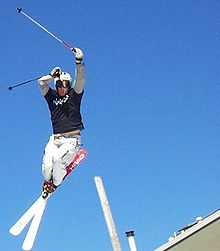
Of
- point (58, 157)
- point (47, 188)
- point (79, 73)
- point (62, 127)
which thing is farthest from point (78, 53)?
point (47, 188)

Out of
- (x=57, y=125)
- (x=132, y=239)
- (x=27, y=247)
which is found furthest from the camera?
(x=132, y=239)

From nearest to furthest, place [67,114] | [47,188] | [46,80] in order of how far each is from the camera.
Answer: [47,188]
[67,114]
[46,80]

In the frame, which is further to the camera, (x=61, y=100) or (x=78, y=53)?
(x=61, y=100)

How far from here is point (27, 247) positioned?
8.37 m

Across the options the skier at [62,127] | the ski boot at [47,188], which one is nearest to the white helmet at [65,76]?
the skier at [62,127]

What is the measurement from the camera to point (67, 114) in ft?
29.3

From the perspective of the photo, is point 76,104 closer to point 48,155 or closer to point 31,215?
point 48,155

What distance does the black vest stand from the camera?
29.2 ft

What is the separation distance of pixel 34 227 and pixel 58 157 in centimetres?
109

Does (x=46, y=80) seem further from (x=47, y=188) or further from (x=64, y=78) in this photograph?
(x=47, y=188)

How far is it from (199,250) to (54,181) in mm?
6652

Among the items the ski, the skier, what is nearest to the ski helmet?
the skier

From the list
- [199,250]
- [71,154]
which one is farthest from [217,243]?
[71,154]

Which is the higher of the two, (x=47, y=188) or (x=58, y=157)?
(x=58, y=157)
